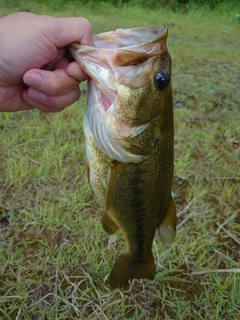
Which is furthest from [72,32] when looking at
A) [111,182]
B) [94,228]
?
[94,228]

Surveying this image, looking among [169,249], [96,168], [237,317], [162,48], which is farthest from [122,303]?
[162,48]

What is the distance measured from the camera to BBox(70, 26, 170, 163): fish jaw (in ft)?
3.52

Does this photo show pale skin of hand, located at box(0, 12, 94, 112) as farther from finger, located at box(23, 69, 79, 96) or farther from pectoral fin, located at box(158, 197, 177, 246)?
pectoral fin, located at box(158, 197, 177, 246)

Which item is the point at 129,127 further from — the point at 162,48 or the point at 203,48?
the point at 203,48

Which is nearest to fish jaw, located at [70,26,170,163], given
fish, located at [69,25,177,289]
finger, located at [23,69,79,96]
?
fish, located at [69,25,177,289]

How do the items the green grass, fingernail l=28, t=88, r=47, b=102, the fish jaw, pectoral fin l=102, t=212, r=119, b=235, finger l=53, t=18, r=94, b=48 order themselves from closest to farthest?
the fish jaw, finger l=53, t=18, r=94, b=48, fingernail l=28, t=88, r=47, b=102, pectoral fin l=102, t=212, r=119, b=235, the green grass

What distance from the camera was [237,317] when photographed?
1.81m

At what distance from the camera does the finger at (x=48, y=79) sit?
129 cm

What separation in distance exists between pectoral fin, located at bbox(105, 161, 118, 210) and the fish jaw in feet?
0.11

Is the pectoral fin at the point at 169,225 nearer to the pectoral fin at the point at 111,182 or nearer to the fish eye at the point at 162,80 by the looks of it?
the pectoral fin at the point at 111,182

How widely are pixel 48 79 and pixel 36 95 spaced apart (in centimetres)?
15

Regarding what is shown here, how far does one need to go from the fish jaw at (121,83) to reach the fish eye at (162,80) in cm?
2

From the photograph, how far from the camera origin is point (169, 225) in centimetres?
146

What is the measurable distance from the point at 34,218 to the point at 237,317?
4.04ft
